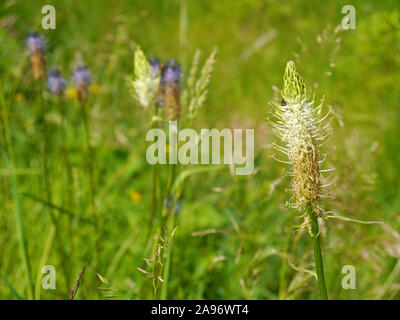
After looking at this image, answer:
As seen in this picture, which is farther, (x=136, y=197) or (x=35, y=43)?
(x=136, y=197)

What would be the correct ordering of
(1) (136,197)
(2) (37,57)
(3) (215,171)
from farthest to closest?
(3) (215,171) < (1) (136,197) < (2) (37,57)

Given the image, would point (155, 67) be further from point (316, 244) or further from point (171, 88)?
point (316, 244)

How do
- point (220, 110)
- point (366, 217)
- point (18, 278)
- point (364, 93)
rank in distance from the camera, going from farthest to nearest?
point (364, 93) → point (220, 110) → point (366, 217) → point (18, 278)

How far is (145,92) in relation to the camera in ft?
4.26

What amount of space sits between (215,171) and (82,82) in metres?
1.11

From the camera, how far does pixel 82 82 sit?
173 cm

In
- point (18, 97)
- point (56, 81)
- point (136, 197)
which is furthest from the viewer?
point (18, 97)

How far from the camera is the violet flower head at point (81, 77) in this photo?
1.73 m

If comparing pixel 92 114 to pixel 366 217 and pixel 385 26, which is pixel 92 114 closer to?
pixel 366 217

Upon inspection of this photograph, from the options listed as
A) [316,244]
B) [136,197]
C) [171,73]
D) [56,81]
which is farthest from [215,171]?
[316,244]

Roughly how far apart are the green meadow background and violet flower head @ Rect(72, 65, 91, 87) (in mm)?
231
